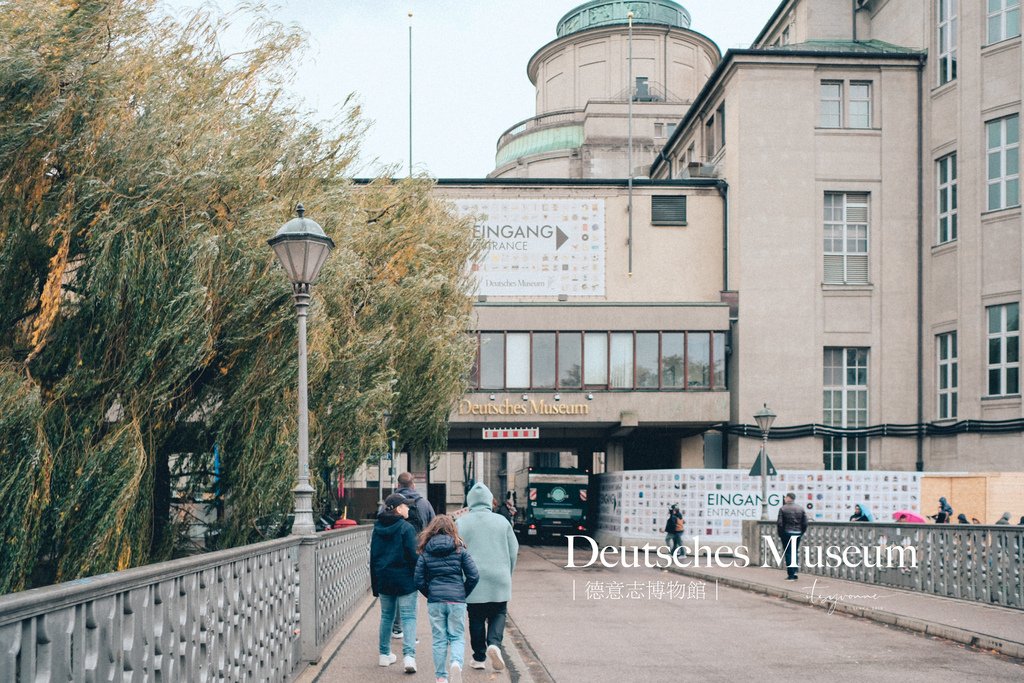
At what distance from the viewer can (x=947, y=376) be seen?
38156mm

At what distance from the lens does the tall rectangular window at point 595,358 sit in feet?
130

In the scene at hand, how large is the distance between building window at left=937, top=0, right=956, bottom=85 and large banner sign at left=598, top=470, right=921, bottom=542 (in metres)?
14.7

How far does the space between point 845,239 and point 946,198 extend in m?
3.68

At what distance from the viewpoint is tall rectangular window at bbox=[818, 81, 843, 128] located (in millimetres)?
40375

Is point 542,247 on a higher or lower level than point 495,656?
higher

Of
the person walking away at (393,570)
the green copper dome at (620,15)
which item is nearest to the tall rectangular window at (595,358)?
the person walking away at (393,570)

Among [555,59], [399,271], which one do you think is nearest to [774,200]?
[399,271]

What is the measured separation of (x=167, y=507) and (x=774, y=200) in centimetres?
3074

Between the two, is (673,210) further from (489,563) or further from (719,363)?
(489,563)

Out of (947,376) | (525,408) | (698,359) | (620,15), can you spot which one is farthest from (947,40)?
(620,15)

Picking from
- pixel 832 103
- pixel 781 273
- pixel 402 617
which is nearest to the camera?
pixel 402 617

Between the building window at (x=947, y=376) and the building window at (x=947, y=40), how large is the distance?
9.16 meters

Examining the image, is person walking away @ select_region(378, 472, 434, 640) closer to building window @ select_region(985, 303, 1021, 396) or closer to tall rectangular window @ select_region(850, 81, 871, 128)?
building window @ select_region(985, 303, 1021, 396)

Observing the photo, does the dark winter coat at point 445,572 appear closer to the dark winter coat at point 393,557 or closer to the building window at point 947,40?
the dark winter coat at point 393,557
